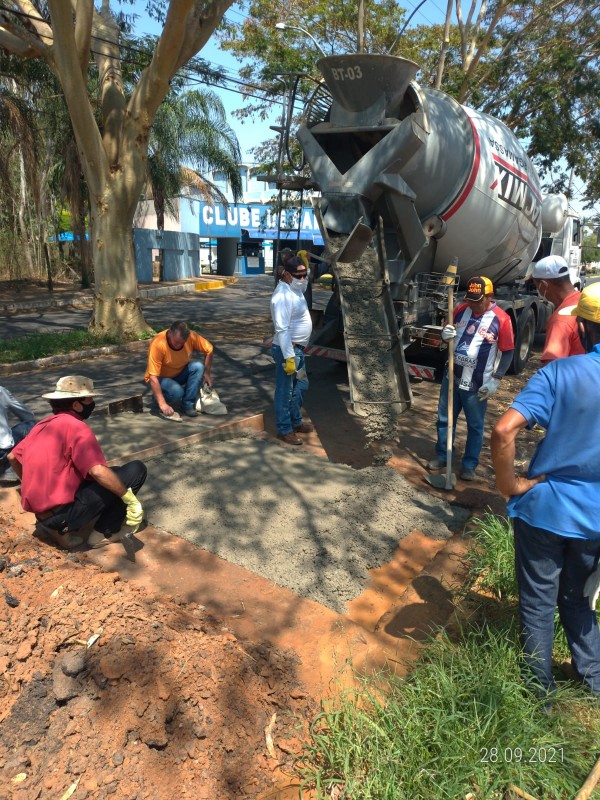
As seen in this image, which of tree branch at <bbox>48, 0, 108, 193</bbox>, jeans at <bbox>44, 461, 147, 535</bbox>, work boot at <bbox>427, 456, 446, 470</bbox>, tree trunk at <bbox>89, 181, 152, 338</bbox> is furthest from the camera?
tree trunk at <bbox>89, 181, 152, 338</bbox>

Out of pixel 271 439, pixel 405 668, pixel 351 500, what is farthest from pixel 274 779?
pixel 271 439

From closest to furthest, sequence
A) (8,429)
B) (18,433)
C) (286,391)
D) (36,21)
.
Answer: (8,429), (18,433), (286,391), (36,21)

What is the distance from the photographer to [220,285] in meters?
24.1

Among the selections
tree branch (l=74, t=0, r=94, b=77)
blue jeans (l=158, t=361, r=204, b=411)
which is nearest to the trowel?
blue jeans (l=158, t=361, r=204, b=411)

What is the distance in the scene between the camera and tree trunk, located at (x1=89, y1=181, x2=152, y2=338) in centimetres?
994

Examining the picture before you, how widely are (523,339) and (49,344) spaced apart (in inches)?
312

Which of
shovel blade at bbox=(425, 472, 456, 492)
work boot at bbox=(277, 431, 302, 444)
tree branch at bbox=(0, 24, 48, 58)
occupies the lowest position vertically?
shovel blade at bbox=(425, 472, 456, 492)

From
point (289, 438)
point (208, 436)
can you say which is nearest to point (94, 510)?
point (208, 436)

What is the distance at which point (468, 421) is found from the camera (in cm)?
515

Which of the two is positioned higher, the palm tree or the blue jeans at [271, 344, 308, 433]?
the palm tree

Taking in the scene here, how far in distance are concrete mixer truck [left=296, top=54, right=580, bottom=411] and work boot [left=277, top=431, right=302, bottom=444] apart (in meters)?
0.72

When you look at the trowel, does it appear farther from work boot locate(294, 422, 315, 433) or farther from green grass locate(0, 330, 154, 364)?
green grass locate(0, 330, 154, 364)

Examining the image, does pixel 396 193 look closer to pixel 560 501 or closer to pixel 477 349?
pixel 477 349

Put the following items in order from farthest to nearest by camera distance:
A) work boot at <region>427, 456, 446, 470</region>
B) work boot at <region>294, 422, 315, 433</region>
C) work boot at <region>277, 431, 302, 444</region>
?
work boot at <region>294, 422, 315, 433</region>
work boot at <region>277, 431, 302, 444</region>
work boot at <region>427, 456, 446, 470</region>
